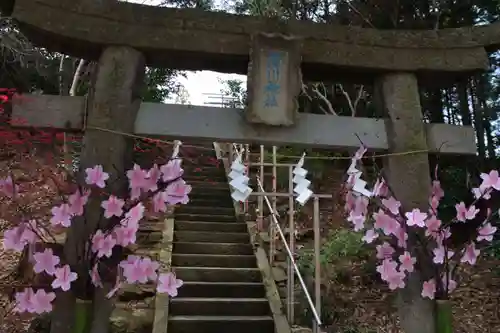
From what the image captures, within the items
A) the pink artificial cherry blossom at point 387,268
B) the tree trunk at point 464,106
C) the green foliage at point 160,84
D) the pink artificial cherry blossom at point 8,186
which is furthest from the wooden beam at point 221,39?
the green foliage at point 160,84

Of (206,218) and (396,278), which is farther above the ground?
(206,218)

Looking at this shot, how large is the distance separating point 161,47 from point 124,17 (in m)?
0.35

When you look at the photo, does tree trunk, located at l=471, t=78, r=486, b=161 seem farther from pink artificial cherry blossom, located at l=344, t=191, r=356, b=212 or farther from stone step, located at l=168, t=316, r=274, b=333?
pink artificial cherry blossom, located at l=344, t=191, r=356, b=212

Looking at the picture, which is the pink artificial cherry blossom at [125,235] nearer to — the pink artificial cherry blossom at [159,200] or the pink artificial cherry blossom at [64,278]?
the pink artificial cherry blossom at [159,200]

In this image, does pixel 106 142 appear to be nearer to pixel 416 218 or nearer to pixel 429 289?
pixel 416 218

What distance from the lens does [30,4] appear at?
3.42m

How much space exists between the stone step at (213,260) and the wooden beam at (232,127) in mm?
3062

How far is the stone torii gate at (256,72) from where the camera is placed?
3480 mm

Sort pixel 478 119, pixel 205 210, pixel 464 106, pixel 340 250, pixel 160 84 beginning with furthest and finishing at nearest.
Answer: pixel 160 84
pixel 464 106
pixel 478 119
pixel 205 210
pixel 340 250

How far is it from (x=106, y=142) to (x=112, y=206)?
56 centimetres

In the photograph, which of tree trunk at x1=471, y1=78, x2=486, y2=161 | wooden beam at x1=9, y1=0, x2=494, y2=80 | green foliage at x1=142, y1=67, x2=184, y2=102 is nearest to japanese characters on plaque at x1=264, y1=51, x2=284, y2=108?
wooden beam at x1=9, y1=0, x2=494, y2=80

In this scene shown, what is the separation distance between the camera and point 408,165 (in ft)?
12.7

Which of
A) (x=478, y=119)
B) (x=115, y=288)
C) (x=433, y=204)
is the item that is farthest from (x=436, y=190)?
(x=478, y=119)

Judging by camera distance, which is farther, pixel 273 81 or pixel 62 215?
pixel 273 81
